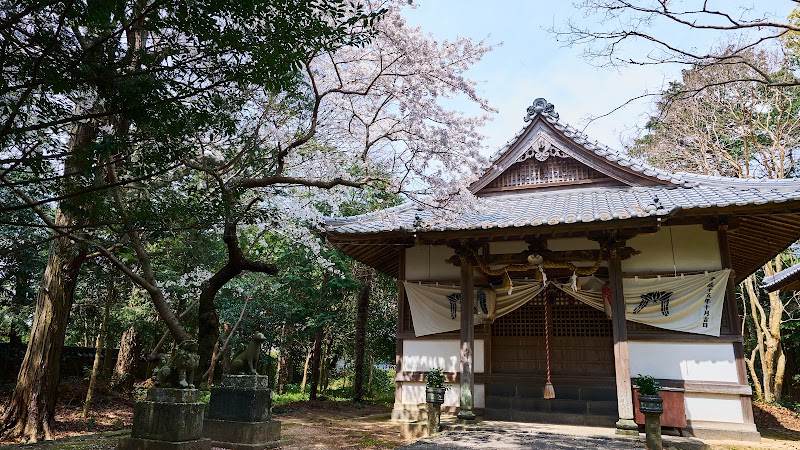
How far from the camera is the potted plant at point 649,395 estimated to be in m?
7.47

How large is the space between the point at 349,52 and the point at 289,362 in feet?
52.3

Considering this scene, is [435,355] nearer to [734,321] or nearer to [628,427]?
[628,427]

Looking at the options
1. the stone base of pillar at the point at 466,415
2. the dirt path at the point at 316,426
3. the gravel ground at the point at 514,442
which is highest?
the stone base of pillar at the point at 466,415

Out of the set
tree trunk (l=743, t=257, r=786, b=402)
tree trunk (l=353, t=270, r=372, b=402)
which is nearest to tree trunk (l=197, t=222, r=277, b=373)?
tree trunk (l=353, t=270, r=372, b=402)

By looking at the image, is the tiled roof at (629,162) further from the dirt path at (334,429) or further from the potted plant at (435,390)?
the dirt path at (334,429)

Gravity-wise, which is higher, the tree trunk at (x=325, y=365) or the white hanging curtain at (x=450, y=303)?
the white hanging curtain at (x=450, y=303)

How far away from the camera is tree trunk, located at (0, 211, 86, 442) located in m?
7.84

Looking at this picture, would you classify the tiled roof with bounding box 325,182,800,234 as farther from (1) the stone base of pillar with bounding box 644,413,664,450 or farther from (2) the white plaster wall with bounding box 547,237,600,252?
(1) the stone base of pillar with bounding box 644,413,664,450

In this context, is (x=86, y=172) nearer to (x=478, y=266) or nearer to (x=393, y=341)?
(x=478, y=266)

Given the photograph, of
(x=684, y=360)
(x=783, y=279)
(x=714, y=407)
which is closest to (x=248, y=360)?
(x=684, y=360)

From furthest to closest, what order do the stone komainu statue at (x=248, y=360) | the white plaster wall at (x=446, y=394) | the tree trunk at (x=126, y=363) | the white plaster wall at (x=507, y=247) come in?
the tree trunk at (x=126, y=363) < the white plaster wall at (x=507, y=247) < the white plaster wall at (x=446, y=394) < the stone komainu statue at (x=248, y=360)

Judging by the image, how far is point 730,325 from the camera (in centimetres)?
858

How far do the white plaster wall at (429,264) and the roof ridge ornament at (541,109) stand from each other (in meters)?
3.83

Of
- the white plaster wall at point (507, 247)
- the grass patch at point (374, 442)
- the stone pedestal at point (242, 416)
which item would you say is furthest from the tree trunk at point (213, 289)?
the white plaster wall at point (507, 247)
